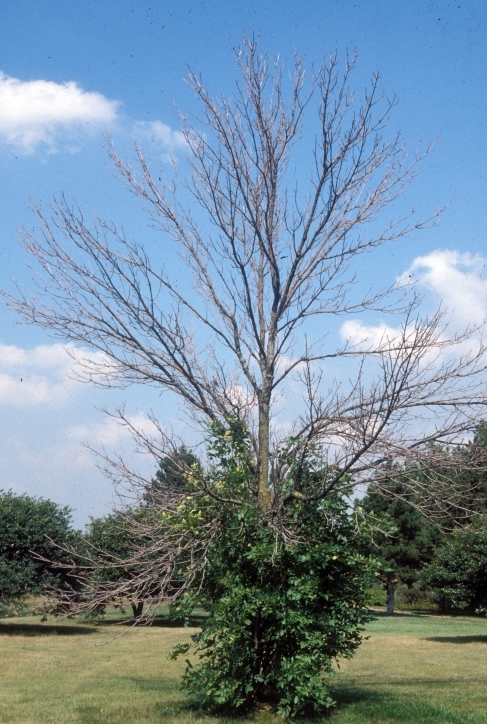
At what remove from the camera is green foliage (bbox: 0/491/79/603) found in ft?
90.2

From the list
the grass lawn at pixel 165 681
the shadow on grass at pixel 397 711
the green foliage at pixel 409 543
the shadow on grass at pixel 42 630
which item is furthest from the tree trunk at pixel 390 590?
the shadow on grass at pixel 397 711

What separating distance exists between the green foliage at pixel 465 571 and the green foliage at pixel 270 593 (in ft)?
58.3

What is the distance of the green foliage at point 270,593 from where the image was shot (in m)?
7.96

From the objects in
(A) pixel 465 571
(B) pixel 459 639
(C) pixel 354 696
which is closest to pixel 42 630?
(B) pixel 459 639

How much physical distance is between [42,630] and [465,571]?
1774 centimetres

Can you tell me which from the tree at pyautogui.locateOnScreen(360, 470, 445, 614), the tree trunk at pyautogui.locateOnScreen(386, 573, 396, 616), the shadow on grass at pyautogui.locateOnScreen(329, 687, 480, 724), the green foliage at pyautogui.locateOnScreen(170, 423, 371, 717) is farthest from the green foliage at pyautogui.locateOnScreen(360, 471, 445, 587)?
the green foliage at pyautogui.locateOnScreen(170, 423, 371, 717)

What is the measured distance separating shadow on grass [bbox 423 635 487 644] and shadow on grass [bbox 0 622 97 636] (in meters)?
13.9

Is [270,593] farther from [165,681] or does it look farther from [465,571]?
[465,571]

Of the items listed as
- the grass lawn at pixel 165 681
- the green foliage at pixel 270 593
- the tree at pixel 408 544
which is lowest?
the grass lawn at pixel 165 681

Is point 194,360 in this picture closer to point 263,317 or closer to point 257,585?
point 263,317

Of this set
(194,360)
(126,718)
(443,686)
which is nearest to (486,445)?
(194,360)

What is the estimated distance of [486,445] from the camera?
7793mm

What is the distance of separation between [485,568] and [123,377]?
20.1 metres

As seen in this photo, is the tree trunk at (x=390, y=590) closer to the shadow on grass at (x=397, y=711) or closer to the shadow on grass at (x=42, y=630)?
the shadow on grass at (x=42, y=630)
